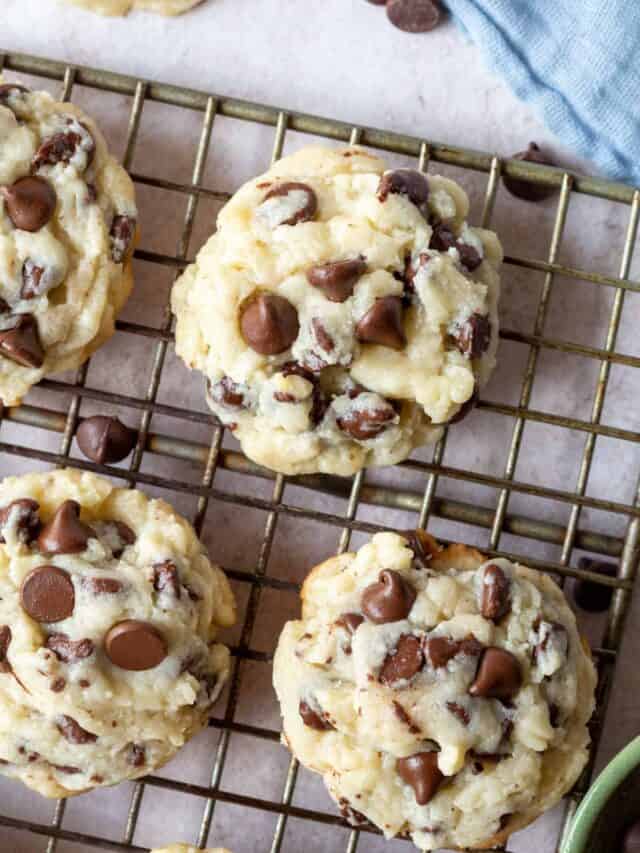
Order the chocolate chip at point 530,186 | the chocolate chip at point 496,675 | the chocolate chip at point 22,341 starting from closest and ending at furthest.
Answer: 1. the chocolate chip at point 496,675
2. the chocolate chip at point 22,341
3. the chocolate chip at point 530,186

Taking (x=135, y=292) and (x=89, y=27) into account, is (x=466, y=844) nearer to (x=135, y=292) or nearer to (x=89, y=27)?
(x=135, y=292)

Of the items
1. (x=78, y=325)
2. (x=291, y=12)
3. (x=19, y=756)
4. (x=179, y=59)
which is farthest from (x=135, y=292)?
(x=19, y=756)

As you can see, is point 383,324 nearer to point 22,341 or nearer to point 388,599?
point 388,599

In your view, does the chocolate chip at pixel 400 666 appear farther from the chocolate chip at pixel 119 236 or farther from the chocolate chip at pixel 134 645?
the chocolate chip at pixel 119 236

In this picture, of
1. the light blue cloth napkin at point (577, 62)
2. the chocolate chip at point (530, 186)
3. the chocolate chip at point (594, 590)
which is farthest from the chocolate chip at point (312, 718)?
the light blue cloth napkin at point (577, 62)

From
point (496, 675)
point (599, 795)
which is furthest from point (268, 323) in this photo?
point (599, 795)

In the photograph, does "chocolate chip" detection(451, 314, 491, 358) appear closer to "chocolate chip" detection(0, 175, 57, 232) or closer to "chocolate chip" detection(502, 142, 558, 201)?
"chocolate chip" detection(502, 142, 558, 201)
